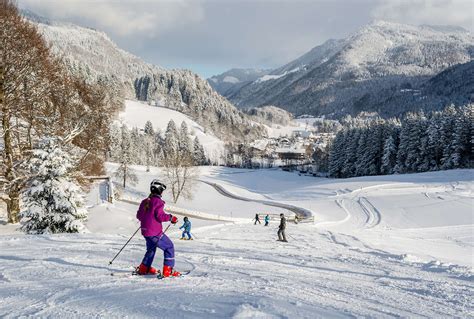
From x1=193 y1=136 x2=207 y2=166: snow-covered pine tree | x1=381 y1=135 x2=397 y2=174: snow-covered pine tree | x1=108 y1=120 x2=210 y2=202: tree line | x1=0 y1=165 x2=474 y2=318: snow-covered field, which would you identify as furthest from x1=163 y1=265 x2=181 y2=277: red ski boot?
x1=193 y1=136 x2=207 y2=166: snow-covered pine tree

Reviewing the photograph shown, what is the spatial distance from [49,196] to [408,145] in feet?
253

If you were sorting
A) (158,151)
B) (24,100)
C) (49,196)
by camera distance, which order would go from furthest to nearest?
(158,151)
(24,100)
(49,196)

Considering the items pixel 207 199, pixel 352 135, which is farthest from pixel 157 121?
pixel 207 199

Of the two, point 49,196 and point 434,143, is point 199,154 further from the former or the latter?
point 49,196

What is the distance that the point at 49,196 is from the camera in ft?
48.8

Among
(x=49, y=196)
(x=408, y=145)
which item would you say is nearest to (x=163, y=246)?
(x=49, y=196)

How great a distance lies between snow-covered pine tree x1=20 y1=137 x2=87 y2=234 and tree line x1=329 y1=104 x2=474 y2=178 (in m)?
72.4

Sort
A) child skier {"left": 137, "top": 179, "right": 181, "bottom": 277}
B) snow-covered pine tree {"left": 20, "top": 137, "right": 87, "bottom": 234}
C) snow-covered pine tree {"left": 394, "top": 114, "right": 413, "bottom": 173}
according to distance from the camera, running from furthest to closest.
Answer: snow-covered pine tree {"left": 394, "top": 114, "right": 413, "bottom": 173}, snow-covered pine tree {"left": 20, "top": 137, "right": 87, "bottom": 234}, child skier {"left": 137, "top": 179, "right": 181, "bottom": 277}

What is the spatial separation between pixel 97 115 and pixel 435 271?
61.6 ft

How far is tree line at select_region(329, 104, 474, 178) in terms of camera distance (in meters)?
69.8

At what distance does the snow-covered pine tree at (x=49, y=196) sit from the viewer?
1465 centimetres

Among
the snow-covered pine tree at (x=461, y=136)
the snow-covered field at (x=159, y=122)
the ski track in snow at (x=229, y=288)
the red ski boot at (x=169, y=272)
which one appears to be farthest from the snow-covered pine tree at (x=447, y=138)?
the snow-covered field at (x=159, y=122)

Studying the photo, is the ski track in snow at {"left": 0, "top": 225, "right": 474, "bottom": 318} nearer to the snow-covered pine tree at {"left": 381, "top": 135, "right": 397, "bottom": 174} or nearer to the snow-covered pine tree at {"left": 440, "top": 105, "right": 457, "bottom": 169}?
the snow-covered pine tree at {"left": 440, "top": 105, "right": 457, "bottom": 169}

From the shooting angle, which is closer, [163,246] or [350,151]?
[163,246]
